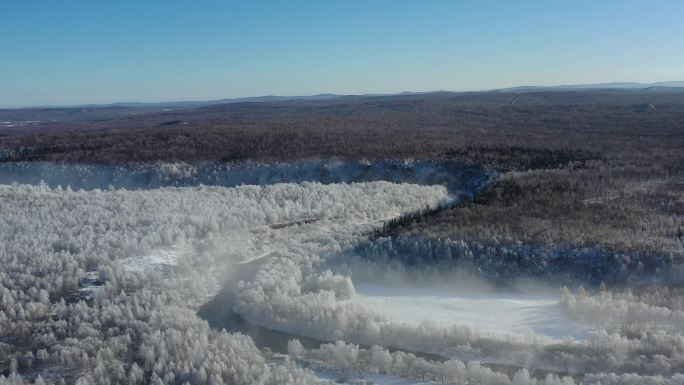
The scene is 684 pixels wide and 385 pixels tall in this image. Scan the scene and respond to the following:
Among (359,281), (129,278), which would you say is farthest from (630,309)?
(129,278)

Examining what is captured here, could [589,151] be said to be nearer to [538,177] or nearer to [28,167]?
[538,177]

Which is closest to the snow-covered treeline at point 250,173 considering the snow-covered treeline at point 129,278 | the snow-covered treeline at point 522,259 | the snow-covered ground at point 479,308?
the snow-covered treeline at point 129,278

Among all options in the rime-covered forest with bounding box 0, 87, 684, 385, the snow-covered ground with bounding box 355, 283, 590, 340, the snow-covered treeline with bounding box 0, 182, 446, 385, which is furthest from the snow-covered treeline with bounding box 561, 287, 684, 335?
the snow-covered treeline with bounding box 0, 182, 446, 385

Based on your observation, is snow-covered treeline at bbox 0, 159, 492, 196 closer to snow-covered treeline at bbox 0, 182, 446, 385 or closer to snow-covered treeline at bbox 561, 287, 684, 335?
snow-covered treeline at bbox 0, 182, 446, 385

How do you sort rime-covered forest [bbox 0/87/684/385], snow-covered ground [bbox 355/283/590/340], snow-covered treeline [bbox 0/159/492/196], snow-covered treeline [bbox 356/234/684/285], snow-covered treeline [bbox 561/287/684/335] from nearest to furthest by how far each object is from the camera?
rime-covered forest [bbox 0/87/684/385] → snow-covered treeline [bbox 561/287/684/335] → snow-covered ground [bbox 355/283/590/340] → snow-covered treeline [bbox 356/234/684/285] → snow-covered treeline [bbox 0/159/492/196]

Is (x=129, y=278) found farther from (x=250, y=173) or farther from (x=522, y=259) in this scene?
(x=250, y=173)

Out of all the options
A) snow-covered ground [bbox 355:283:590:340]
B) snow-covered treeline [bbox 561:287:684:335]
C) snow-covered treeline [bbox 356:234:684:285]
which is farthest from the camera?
snow-covered treeline [bbox 356:234:684:285]
